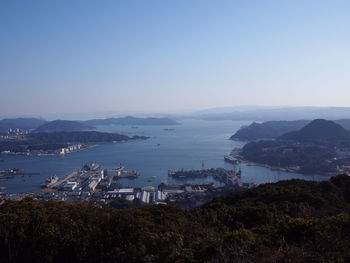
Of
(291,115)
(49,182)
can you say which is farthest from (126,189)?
(291,115)

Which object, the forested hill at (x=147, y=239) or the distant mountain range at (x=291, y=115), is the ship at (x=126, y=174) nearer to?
the forested hill at (x=147, y=239)

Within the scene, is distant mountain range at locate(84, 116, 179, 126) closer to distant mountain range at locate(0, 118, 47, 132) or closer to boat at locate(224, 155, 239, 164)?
distant mountain range at locate(0, 118, 47, 132)

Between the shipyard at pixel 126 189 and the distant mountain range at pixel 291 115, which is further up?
the distant mountain range at pixel 291 115

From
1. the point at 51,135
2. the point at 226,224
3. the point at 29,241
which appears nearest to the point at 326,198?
the point at 226,224

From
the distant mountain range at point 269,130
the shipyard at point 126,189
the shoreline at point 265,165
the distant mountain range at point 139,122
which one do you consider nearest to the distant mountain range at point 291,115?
the distant mountain range at point 269,130

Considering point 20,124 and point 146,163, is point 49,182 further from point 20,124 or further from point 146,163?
point 20,124

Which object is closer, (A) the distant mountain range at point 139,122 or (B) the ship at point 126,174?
(B) the ship at point 126,174

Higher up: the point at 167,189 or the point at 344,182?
the point at 344,182

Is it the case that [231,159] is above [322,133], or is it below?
below

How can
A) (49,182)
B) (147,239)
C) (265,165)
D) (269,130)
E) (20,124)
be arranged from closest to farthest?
(147,239), (49,182), (265,165), (269,130), (20,124)

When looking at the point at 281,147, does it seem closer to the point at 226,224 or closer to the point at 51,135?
the point at 226,224

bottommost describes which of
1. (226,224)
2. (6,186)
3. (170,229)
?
(6,186)
